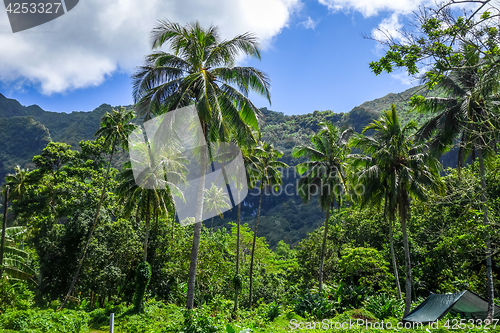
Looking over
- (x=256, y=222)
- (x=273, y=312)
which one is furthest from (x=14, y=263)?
(x=273, y=312)

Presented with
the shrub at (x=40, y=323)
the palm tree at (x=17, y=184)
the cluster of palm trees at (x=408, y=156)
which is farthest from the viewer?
the palm tree at (x=17, y=184)

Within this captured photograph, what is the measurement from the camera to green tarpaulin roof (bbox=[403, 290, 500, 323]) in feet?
38.8

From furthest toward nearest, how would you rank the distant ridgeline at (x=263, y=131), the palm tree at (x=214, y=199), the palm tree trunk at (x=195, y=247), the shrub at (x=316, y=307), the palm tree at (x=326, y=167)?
the distant ridgeline at (x=263, y=131)
the palm tree at (x=214, y=199)
the palm tree at (x=326, y=167)
the shrub at (x=316, y=307)
the palm tree trunk at (x=195, y=247)

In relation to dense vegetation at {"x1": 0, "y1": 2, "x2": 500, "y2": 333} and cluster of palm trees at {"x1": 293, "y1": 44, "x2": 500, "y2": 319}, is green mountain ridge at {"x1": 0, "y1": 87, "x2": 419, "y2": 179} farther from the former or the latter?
cluster of palm trees at {"x1": 293, "y1": 44, "x2": 500, "y2": 319}

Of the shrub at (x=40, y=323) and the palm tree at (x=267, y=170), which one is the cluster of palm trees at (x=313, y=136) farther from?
the shrub at (x=40, y=323)

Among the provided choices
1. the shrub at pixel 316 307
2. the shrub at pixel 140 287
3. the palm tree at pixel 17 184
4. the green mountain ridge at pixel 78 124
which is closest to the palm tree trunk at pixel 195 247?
the shrub at pixel 140 287

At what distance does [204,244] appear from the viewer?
20969mm

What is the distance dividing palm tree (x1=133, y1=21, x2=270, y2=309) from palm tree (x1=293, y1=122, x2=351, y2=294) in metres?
9.76

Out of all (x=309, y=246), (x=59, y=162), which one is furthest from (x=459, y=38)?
(x=59, y=162)

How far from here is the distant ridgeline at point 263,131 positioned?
7439 centimetres

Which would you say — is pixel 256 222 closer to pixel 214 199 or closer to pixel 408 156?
pixel 214 199

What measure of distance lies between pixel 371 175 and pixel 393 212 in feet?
7.02

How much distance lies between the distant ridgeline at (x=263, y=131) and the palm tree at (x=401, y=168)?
36.3 m

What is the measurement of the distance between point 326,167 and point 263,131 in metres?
43.3
